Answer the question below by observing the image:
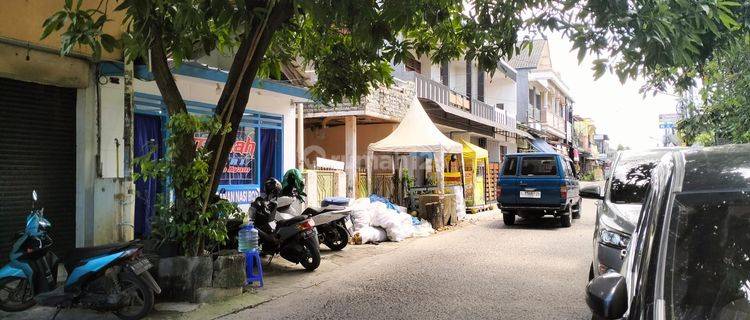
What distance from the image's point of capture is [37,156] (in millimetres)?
7535

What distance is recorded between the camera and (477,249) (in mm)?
10492

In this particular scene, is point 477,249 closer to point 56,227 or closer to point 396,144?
point 396,144

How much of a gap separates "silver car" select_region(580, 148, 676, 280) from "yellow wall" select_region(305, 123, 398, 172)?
36.3ft

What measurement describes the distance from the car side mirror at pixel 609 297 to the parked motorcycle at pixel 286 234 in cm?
618

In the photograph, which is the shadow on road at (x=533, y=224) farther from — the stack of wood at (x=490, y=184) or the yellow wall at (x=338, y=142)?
the stack of wood at (x=490, y=184)

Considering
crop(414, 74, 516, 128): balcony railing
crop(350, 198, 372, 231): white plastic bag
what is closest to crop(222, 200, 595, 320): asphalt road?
crop(350, 198, 372, 231): white plastic bag

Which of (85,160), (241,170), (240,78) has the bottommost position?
(241,170)

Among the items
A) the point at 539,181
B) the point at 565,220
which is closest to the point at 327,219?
the point at 539,181

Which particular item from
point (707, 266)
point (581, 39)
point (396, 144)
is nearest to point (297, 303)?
point (581, 39)

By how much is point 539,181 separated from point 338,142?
7.12 meters

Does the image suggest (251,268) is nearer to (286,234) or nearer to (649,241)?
(286,234)

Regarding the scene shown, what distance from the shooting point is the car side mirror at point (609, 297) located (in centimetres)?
224

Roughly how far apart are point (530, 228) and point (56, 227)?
10466mm

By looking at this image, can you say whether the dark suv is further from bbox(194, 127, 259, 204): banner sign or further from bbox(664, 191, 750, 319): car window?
bbox(194, 127, 259, 204): banner sign
